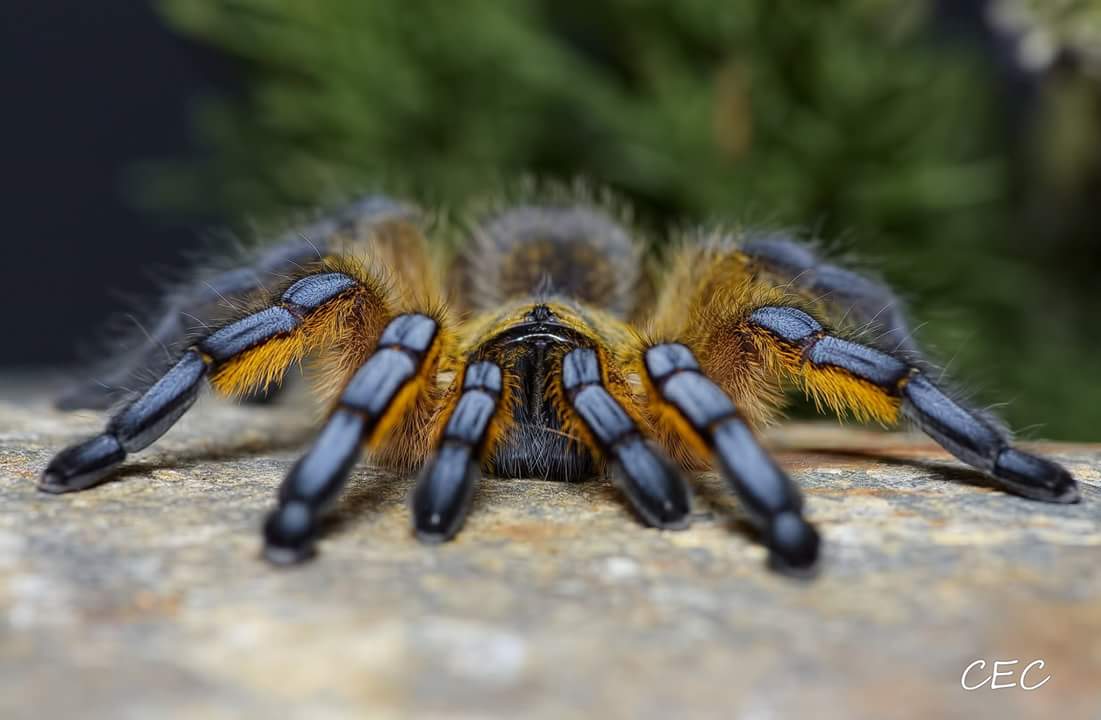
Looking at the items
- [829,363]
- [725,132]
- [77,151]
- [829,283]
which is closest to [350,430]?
[829,363]

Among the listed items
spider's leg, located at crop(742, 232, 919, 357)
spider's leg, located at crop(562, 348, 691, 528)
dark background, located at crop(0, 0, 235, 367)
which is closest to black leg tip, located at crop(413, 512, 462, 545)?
spider's leg, located at crop(562, 348, 691, 528)

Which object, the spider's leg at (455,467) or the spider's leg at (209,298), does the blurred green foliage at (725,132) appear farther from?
the spider's leg at (455,467)

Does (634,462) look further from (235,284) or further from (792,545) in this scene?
(235,284)

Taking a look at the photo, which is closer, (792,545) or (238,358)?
(792,545)

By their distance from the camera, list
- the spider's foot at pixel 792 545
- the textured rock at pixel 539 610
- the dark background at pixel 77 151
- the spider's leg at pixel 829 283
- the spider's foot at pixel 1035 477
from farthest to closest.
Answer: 1. the dark background at pixel 77 151
2. the spider's leg at pixel 829 283
3. the spider's foot at pixel 1035 477
4. the spider's foot at pixel 792 545
5. the textured rock at pixel 539 610

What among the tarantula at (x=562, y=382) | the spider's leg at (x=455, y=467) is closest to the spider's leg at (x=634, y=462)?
the tarantula at (x=562, y=382)

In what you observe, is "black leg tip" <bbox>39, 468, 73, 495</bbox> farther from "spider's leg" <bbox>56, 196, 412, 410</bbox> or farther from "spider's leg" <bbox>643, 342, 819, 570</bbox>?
"spider's leg" <bbox>643, 342, 819, 570</bbox>

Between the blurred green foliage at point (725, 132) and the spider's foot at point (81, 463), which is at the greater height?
the blurred green foliage at point (725, 132)
